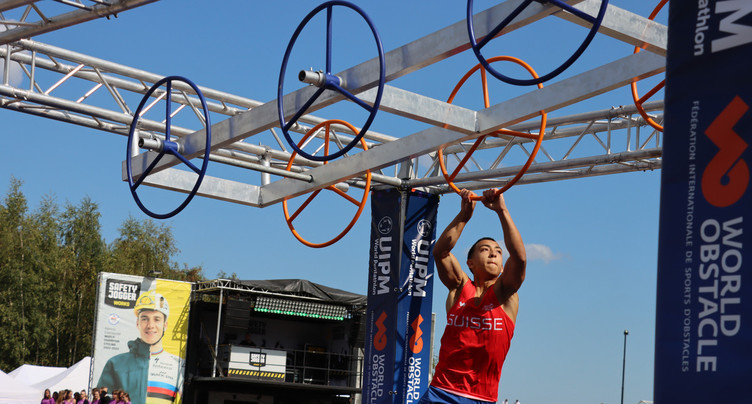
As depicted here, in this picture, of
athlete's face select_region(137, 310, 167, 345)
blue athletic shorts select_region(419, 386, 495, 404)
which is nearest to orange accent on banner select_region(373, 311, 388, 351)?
athlete's face select_region(137, 310, 167, 345)

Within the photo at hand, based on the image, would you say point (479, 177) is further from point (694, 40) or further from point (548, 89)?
point (694, 40)

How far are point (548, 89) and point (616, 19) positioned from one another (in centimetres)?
102

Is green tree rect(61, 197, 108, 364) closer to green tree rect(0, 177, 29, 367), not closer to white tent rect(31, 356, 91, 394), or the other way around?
green tree rect(0, 177, 29, 367)

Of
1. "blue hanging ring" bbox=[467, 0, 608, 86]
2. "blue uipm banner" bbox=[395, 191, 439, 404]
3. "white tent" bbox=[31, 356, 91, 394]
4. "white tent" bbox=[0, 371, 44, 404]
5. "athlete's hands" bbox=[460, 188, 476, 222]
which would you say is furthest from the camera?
"white tent" bbox=[31, 356, 91, 394]

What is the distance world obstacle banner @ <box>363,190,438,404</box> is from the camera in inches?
447

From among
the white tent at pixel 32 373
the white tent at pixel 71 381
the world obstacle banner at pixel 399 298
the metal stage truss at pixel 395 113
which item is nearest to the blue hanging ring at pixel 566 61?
the metal stage truss at pixel 395 113

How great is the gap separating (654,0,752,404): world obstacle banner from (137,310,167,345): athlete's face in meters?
13.7

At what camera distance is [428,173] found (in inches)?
462

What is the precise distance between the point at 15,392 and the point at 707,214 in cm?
1458

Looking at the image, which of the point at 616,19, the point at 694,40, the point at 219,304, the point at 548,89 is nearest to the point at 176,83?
the point at 548,89

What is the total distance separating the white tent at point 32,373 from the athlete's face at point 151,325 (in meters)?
4.85

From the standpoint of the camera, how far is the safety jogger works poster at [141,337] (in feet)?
49.6

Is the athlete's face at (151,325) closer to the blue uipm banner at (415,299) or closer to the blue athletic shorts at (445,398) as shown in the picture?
the blue uipm banner at (415,299)

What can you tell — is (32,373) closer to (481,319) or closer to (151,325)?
(151,325)
